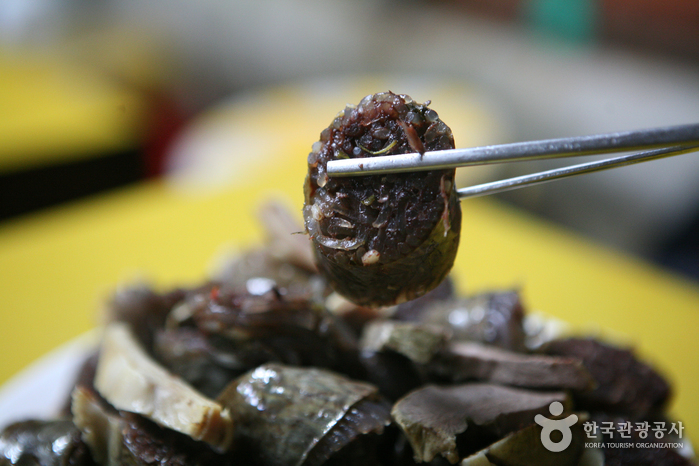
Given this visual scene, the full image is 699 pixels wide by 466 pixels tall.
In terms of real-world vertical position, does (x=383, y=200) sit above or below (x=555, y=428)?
above

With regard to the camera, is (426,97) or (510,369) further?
(426,97)

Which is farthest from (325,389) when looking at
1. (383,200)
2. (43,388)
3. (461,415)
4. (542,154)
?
(43,388)

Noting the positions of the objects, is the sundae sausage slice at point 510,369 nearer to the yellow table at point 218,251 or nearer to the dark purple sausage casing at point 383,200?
the dark purple sausage casing at point 383,200

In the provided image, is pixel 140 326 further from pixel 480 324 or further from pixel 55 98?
pixel 55 98

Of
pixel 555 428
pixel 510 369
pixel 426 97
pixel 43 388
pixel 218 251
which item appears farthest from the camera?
pixel 426 97

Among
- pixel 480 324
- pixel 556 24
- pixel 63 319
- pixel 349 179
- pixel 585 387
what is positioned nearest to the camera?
pixel 349 179

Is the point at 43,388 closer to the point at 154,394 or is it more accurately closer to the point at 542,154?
the point at 154,394

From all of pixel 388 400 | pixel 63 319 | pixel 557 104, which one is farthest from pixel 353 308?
pixel 557 104
